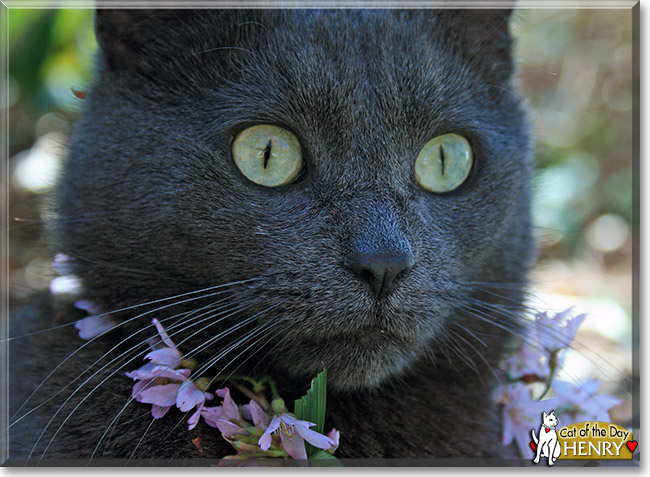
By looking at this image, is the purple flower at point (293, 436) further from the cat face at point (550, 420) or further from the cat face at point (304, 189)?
the cat face at point (550, 420)

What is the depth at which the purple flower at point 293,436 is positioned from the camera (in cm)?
131

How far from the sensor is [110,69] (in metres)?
1.63

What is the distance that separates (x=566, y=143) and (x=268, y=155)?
10.1 feet

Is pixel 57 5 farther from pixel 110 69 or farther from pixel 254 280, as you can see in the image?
pixel 254 280

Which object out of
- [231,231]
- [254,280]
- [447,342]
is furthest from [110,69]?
[447,342]

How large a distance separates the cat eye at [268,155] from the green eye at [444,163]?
0.29 meters

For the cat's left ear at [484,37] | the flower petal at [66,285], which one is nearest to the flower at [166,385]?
the flower petal at [66,285]

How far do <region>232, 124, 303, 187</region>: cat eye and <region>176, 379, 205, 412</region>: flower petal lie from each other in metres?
0.45

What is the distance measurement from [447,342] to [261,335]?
0.48 m

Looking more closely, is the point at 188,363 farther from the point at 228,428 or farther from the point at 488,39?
the point at 488,39

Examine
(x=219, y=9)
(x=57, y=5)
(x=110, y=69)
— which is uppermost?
(x=57, y=5)

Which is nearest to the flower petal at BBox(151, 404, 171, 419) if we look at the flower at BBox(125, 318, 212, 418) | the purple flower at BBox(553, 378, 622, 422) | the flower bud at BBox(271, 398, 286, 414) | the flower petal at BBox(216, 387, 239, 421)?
the flower at BBox(125, 318, 212, 418)

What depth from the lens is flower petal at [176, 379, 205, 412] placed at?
4.49 feet

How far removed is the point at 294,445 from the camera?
137 centimetres
